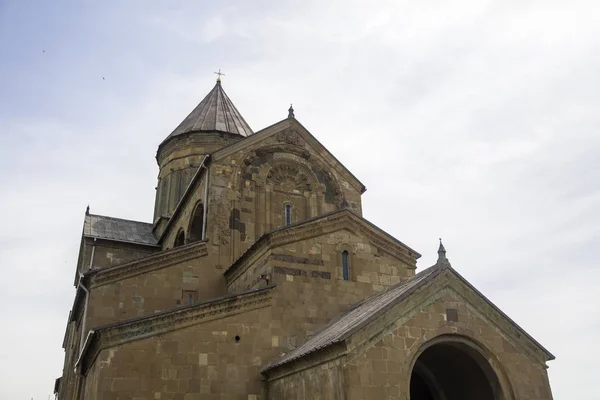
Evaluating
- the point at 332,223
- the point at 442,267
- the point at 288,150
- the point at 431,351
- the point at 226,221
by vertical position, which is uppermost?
the point at 288,150

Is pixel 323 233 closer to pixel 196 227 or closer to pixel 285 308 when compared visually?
pixel 285 308

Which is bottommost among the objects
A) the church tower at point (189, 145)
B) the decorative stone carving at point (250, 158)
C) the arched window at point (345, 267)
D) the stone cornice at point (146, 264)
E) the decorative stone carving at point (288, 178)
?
the arched window at point (345, 267)

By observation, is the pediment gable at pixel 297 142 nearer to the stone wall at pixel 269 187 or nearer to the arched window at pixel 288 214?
the stone wall at pixel 269 187

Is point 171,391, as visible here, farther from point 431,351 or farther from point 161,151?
point 161,151

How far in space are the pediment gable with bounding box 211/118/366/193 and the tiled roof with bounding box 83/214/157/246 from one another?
6207 millimetres

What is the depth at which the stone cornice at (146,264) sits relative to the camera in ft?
45.5

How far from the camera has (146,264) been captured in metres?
14.2

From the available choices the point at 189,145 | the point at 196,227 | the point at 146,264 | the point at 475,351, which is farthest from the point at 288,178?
the point at 475,351

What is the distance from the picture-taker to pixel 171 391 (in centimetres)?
1038

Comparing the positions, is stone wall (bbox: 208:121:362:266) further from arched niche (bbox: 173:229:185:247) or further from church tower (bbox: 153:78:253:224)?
church tower (bbox: 153:78:253:224)

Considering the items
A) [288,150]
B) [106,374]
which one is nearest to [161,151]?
[288,150]

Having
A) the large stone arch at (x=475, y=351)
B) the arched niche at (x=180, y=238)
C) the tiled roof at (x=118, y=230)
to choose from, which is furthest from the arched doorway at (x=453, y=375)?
the tiled roof at (x=118, y=230)

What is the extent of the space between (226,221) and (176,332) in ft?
15.4

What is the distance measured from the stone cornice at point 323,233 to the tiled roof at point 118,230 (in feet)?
21.3
